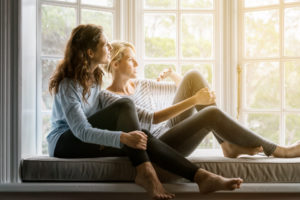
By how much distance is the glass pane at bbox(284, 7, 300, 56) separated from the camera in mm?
2855

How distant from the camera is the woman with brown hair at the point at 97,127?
184 cm

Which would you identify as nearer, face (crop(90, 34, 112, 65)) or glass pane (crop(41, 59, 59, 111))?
face (crop(90, 34, 112, 65))

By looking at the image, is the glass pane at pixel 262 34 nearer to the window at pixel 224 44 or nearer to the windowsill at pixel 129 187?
the window at pixel 224 44

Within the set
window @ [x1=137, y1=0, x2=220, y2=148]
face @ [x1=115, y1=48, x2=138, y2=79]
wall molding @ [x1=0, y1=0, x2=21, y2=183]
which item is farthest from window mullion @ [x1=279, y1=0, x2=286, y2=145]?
wall molding @ [x1=0, y1=0, x2=21, y2=183]

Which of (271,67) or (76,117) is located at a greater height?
(271,67)

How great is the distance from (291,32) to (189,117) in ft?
4.34

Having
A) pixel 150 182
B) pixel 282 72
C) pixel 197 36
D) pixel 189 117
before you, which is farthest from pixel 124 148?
pixel 282 72

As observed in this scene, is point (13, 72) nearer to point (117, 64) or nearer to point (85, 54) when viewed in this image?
point (85, 54)

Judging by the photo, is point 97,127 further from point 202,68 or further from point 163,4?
point 163,4

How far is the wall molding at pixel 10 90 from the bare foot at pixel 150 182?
0.68 metres

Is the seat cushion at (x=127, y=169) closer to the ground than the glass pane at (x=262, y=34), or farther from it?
closer to the ground

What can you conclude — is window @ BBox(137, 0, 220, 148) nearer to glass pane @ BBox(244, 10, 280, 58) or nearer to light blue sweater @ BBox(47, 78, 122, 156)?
glass pane @ BBox(244, 10, 280, 58)

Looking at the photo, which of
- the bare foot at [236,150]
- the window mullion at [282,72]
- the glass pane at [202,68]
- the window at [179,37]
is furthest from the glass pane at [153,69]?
the bare foot at [236,150]

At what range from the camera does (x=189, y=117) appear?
2070 millimetres
